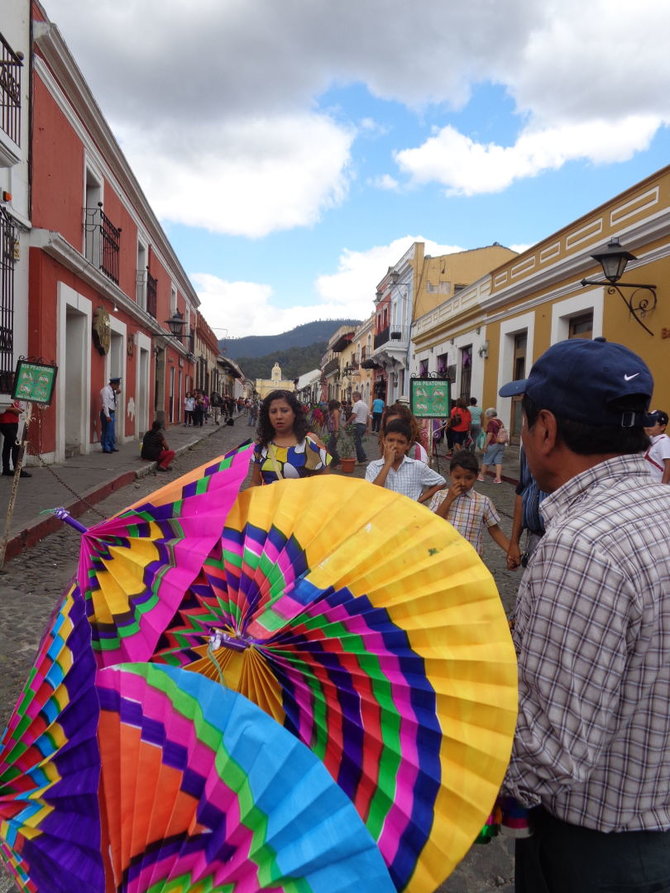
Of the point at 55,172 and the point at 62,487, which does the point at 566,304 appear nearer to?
the point at 55,172

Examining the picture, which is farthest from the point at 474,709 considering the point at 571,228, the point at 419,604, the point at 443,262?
the point at 443,262

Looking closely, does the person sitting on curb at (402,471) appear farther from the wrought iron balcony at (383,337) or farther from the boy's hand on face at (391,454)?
the wrought iron balcony at (383,337)

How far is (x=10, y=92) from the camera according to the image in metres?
9.09

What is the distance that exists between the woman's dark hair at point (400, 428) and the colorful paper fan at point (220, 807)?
3.27 meters

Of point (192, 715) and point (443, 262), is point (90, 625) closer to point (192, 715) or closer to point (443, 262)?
point (192, 715)

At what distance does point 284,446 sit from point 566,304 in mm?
10825

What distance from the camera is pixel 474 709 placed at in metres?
0.96

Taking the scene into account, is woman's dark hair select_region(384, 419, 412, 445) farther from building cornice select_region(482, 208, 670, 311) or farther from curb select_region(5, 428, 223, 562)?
building cornice select_region(482, 208, 670, 311)

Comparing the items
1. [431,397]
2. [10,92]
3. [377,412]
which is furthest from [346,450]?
[377,412]

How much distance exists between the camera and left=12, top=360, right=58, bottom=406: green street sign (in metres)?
6.39

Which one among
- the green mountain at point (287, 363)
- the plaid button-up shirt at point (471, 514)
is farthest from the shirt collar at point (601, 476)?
the green mountain at point (287, 363)

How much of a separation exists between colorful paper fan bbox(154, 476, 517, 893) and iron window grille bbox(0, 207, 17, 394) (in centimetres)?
957

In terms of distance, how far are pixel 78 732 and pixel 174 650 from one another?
199 mm

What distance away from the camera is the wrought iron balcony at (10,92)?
346 inches
